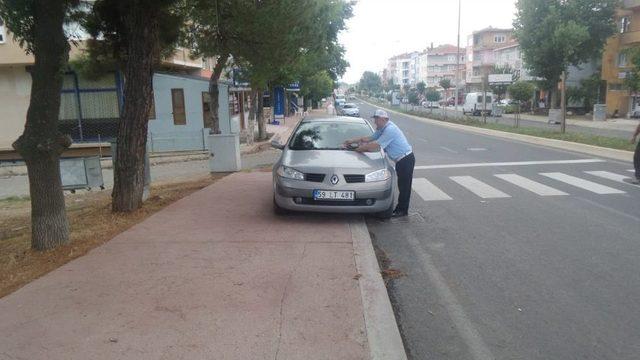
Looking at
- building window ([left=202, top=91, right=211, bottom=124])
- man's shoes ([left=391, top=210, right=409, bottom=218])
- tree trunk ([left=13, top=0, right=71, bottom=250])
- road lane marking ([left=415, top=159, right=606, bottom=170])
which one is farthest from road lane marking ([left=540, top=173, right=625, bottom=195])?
building window ([left=202, top=91, right=211, bottom=124])

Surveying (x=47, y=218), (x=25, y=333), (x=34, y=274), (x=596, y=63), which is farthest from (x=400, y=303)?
(x=596, y=63)

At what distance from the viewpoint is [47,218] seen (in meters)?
6.13

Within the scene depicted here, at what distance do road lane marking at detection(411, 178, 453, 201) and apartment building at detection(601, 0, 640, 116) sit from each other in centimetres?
3552

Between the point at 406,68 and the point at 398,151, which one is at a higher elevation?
the point at 406,68

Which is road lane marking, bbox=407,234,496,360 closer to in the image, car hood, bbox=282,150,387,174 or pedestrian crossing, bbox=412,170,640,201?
car hood, bbox=282,150,387,174

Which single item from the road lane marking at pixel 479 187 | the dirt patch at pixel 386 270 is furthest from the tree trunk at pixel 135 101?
the road lane marking at pixel 479 187

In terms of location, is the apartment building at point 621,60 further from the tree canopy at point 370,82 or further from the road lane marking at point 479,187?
the tree canopy at point 370,82

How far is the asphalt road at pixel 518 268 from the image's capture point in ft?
13.0

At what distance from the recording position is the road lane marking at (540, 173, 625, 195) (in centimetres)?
971

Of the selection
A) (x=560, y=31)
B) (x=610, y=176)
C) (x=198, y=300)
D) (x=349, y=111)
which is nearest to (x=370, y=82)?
(x=349, y=111)

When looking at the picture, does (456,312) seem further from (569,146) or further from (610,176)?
(569,146)

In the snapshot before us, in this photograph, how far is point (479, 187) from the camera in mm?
10492

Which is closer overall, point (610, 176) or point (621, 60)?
point (610, 176)

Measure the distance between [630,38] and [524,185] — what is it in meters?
39.4
